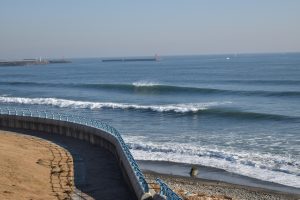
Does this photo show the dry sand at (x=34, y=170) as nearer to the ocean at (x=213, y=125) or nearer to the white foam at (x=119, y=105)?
the ocean at (x=213, y=125)

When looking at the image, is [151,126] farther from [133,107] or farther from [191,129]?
[133,107]

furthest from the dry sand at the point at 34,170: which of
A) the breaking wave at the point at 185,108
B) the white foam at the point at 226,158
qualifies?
the breaking wave at the point at 185,108

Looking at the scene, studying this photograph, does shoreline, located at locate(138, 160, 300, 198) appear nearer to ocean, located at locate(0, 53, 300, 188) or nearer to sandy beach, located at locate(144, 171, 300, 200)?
sandy beach, located at locate(144, 171, 300, 200)

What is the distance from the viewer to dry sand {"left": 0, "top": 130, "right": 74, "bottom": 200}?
590 inches

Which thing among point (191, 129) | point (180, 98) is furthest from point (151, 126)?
point (180, 98)

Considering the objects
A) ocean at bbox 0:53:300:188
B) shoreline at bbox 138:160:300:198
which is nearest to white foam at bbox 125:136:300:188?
ocean at bbox 0:53:300:188

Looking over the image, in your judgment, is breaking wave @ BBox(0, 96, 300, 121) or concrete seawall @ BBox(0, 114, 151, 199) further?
breaking wave @ BBox(0, 96, 300, 121)

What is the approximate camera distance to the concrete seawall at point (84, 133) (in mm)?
15473

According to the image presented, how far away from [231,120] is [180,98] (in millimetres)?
20871

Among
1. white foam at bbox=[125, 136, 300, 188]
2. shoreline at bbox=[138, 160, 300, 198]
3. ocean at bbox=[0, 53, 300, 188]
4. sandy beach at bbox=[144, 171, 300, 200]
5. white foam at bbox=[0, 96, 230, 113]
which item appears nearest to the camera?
sandy beach at bbox=[144, 171, 300, 200]

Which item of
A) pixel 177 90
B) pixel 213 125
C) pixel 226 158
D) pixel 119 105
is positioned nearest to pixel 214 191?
pixel 226 158

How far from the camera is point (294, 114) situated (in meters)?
39.8

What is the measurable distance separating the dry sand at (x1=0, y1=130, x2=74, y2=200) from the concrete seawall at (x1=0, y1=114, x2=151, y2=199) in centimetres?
176

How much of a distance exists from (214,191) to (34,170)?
6.82 meters
